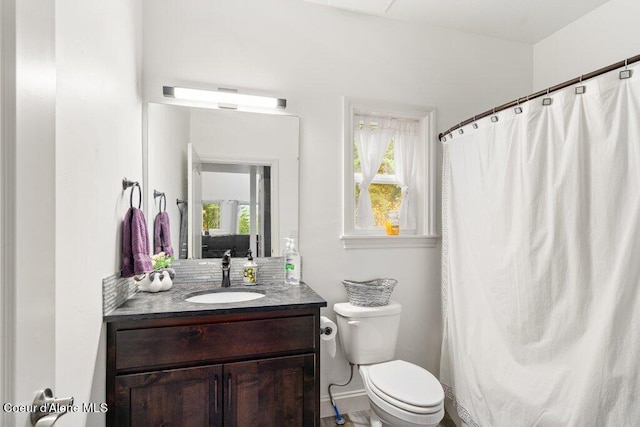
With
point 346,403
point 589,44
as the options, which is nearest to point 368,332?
point 346,403

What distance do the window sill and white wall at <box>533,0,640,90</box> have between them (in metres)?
1.49

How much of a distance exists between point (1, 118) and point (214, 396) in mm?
1350

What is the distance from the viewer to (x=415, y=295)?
2346 millimetres

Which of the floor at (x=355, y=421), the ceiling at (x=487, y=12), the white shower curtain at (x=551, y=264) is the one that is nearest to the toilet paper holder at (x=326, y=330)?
the floor at (x=355, y=421)

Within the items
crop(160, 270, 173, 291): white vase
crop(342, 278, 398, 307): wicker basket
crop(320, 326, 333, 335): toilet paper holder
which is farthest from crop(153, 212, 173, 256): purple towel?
crop(342, 278, 398, 307): wicker basket

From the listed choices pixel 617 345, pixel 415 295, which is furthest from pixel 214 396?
pixel 617 345

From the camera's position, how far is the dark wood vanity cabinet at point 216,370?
4.46 ft

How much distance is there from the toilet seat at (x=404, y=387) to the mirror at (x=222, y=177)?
89 cm

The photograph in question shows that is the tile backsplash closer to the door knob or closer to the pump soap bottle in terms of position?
the pump soap bottle

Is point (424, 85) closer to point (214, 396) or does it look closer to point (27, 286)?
point (214, 396)

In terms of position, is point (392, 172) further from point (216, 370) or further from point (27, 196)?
point (27, 196)

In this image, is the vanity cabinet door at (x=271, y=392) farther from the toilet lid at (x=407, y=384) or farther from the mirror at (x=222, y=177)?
the mirror at (x=222, y=177)

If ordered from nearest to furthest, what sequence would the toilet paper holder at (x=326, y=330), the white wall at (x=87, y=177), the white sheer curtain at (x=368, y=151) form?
the white wall at (x=87, y=177) < the toilet paper holder at (x=326, y=330) < the white sheer curtain at (x=368, y=151)

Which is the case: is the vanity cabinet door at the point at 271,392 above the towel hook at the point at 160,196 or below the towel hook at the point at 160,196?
below
